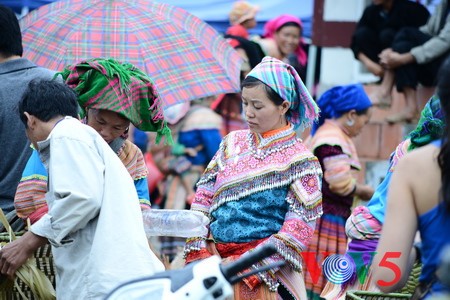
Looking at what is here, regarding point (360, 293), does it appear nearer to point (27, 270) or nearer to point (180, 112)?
point (27, 270)

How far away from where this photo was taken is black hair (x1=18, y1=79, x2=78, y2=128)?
5062 millimetres

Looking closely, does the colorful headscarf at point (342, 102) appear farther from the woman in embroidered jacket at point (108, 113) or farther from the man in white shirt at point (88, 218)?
the man in white shirt at point (88, 218)

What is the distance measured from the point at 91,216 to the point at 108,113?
1.02m

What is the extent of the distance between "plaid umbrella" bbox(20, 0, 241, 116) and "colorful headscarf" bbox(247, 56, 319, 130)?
1.33 metres

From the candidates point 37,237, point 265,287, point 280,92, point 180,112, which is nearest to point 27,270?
point 37,237

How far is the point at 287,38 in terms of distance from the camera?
35.6 ft

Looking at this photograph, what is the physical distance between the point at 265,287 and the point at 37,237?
122cm

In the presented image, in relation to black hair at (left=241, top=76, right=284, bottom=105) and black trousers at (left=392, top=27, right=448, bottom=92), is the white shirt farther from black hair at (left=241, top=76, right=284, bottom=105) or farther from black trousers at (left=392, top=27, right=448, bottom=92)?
black trousers at (left=392, top=27, right=448, bottom=92)

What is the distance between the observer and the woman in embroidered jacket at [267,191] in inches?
219

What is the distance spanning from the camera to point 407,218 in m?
3.82

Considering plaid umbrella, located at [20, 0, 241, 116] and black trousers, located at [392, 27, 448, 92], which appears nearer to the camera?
plaid umbrella, located at [20, 0, 241, 116]

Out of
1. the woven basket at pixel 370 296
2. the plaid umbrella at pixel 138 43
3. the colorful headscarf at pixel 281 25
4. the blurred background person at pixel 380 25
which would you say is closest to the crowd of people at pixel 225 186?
the woven basket at pixel 370 296

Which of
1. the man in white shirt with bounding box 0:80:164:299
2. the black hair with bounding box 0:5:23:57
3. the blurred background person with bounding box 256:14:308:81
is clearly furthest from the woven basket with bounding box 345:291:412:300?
the blurred background person with bounding box 256:14:308:81

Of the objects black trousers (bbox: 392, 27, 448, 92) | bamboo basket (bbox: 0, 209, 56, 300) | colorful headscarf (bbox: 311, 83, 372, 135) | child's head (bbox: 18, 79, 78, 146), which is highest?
child's head (bbox: 18, 79, 78, 146)
